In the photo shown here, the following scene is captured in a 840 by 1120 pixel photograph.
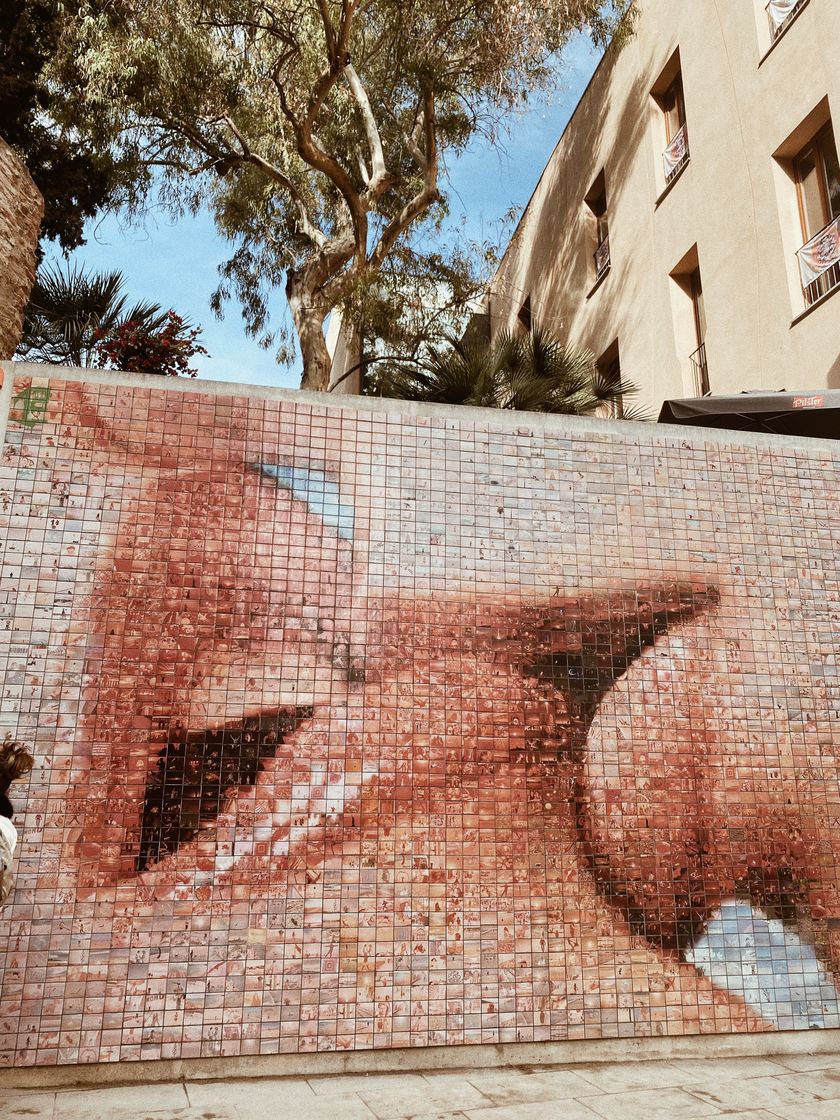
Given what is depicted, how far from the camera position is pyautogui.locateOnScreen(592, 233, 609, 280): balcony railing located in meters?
11.0

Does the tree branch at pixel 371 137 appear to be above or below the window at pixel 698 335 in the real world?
above

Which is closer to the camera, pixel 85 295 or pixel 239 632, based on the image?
pixel 239 632

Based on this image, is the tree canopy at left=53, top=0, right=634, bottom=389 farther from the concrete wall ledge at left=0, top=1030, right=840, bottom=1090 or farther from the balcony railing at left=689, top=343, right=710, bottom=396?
the concrete wall ledge at left=0, top=1030, right=840, bottom=1090

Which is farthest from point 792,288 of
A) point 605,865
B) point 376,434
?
point 605,865

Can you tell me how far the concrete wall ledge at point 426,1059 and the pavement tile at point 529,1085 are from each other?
0.09 metres

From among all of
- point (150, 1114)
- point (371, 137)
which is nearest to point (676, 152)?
point (371, 137)

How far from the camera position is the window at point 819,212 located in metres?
6.85

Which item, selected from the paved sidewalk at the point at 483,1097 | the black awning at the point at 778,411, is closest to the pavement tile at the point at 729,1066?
the paved sidewalk at the point at 483,1097

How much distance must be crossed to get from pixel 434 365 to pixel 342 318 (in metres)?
4.61

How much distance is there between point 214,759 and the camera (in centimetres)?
329

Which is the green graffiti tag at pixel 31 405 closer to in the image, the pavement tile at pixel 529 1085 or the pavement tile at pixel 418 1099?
the pavement tile at pixel 418 1099

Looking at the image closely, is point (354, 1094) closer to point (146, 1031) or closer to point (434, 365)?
point (146, 1031)

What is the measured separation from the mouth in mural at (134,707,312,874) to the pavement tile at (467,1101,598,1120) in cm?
145

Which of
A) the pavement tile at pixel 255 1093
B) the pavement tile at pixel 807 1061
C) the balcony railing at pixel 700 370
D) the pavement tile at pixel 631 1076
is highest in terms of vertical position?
the balcony railing at pixel 700 370
